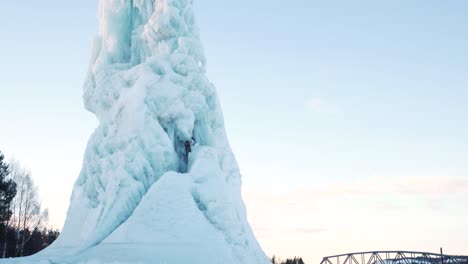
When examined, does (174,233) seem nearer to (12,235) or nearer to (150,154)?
(150,154)

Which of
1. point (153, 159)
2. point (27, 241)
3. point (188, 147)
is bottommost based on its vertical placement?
point (27, 241)

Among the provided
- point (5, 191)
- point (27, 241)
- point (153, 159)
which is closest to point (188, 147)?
point (153, 159)

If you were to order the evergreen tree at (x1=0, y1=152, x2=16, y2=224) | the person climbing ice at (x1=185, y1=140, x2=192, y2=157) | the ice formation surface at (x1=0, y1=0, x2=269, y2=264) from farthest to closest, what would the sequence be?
the evergreen tree at (x1=0, y1=152, x2=16, y2=224), the person climbing ice at (x1=185, y1=140, x2=192, y2=157), the ice formation surface at (x1=0, y1=0, x2=269, y2=264)

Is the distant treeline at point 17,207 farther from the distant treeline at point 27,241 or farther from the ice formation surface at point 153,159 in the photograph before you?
the ice formation surface at point 153,159

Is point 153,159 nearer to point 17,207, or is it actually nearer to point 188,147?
point 188,147

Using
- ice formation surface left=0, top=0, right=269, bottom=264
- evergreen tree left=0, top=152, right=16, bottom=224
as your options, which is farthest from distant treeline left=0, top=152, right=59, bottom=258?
ice formation surface left=0, top=0, right=269, bottom=264

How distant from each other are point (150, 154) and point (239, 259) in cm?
638

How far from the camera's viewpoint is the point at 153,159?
2123 centimetres

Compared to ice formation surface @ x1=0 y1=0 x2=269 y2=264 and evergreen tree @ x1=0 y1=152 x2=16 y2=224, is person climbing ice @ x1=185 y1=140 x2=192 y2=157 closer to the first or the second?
ice formation surface @ x1=0 y1=0 x2=269 y2=264

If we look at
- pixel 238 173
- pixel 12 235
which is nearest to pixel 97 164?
pixel 238 173

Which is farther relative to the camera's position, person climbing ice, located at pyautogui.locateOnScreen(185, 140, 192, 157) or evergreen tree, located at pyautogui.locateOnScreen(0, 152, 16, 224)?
evergreen tree, located at pyautogui.locateOnScreen(0, 152, 16, 224)

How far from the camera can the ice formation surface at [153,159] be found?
60.8 ft

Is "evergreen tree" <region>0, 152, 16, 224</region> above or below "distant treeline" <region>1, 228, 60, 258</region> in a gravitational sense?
above

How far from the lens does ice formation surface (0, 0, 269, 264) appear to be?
60.8 ft
